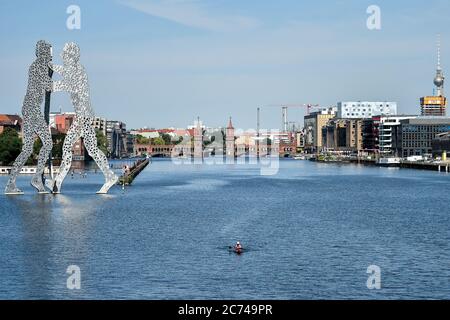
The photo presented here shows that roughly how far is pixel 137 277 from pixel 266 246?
35.5ft

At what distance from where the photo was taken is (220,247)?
4809 centimetres

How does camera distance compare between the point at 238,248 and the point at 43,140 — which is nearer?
the point at 238,248

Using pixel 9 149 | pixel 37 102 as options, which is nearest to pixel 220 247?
pixel 37 102

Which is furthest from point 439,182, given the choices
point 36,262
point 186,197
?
point 36,262

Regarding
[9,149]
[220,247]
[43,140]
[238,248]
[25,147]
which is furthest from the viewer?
[9,149]

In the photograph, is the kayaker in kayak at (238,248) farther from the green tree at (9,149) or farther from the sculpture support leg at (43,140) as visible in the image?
the green tree at (9,149)

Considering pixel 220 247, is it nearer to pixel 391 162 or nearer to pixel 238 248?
pixel 238 248

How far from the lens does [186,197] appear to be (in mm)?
86875

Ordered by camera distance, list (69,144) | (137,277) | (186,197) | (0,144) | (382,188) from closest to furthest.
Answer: (137,277) → (69,144) → (186,197) → (382,188) → (0,144)

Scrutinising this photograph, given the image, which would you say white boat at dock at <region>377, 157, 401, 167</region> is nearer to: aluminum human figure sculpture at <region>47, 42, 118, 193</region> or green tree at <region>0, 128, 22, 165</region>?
green tree at <region>0, 128, 22, 165</region>

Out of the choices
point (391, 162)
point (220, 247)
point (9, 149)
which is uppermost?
point (9, 149)

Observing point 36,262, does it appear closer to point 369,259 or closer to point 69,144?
point 369,259

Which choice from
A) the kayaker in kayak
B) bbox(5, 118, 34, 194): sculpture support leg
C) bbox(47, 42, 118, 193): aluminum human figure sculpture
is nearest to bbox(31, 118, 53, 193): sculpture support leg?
bbox(5, 118, 34, 194): sculpture support leg

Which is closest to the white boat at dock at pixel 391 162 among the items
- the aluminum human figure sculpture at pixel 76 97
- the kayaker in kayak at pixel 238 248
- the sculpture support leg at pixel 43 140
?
the aluminum human figure sculpture at pixel 76 97
